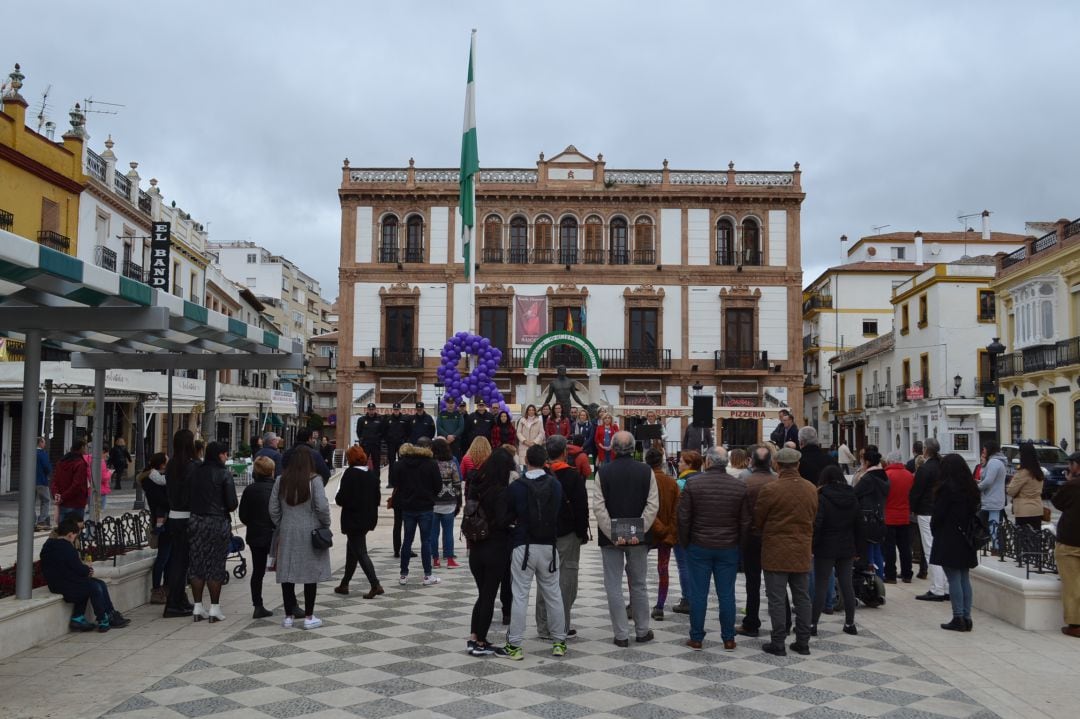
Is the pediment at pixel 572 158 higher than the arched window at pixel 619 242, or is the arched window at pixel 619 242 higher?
the pediment at pixel 572 158

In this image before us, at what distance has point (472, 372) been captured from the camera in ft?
81.3

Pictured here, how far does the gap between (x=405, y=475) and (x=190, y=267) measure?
3202cm

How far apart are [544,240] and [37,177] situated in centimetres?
2140

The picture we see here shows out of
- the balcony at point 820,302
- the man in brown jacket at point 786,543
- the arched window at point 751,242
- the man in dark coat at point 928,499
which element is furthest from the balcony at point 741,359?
the man in brown jacket at point 786,543

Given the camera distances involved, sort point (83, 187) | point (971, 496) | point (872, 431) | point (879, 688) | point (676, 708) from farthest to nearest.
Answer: point (872, 431) < point (83, 187) < point (971, 496) < point (879, 688) < point (676, 708)

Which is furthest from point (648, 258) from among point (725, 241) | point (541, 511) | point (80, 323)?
point (80, 323)

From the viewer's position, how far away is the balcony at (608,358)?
4103cm

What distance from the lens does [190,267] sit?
39125mm

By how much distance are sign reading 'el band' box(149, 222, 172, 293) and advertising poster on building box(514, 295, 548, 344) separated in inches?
598

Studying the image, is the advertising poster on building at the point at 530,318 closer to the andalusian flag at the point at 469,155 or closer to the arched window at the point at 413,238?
the arched window at the point at 413,238

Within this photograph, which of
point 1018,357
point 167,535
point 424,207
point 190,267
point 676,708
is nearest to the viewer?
point 676,708

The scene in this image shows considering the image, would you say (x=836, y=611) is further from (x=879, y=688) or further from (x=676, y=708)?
(x=676, y=708)

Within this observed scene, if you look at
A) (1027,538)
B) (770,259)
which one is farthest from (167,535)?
(770,259)

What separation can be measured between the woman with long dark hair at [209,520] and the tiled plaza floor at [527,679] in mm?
531
